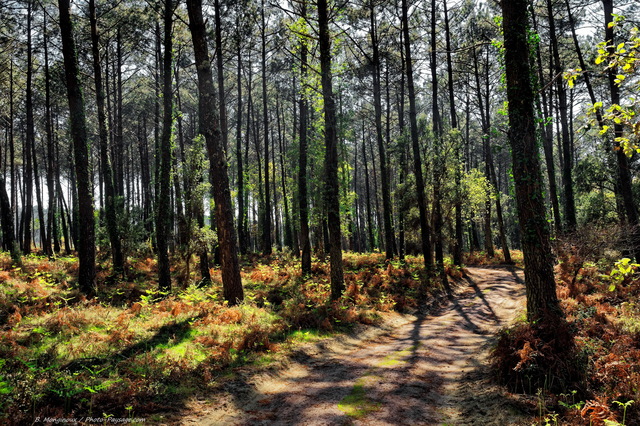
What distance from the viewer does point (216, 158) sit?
408 inches

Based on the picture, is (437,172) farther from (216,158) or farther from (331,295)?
(216,158)

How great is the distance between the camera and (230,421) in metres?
4.75

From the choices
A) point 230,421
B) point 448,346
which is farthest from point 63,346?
point 448,346

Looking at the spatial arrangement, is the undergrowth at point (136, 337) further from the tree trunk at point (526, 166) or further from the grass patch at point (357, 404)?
the tree trunk at point (526, 166)

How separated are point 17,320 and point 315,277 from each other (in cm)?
1083

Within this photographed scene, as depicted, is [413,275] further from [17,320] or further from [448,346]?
[17,320]

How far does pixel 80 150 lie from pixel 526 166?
1353cm

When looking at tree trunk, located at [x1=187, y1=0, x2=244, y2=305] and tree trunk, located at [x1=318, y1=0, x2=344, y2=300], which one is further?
tree trunk, located at [x1=318, y1=0, x2=344, y2=300]

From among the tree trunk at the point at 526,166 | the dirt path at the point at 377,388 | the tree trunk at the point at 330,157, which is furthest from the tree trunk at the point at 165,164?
the tree trunk at the point at 526,166

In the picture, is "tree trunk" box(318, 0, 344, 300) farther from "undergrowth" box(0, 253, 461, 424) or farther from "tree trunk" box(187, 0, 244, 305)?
"tree trunk" box(187, 0, 244, 305)

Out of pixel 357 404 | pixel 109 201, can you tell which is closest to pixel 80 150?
pixel 109 201

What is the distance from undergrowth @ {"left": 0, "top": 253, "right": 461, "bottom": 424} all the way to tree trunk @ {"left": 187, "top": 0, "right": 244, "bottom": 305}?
884mm

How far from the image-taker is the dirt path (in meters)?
4.79

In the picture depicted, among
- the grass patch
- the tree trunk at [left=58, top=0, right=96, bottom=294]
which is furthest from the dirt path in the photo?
the tree trunk at [left=58, top=0, right=96, bottom=294]
